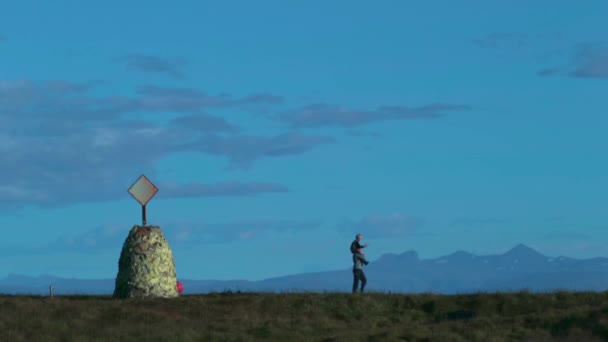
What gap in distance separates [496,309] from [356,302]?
207 inches

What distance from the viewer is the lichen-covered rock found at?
4906 cm

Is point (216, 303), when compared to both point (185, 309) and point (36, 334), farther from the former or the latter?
point (36, 334)

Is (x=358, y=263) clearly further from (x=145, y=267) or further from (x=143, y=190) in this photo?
(x=143, y=190)

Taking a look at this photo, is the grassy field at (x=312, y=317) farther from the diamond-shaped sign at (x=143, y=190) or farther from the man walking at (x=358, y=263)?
the diamond-shaped sign at (x=143, y=190)

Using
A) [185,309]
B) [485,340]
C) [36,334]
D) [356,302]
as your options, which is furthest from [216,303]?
[485,340]

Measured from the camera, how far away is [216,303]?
47594 mm

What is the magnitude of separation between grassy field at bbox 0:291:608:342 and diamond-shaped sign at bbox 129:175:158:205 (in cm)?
437

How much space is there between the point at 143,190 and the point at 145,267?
4.04 m

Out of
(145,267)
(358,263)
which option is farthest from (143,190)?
(358,263)

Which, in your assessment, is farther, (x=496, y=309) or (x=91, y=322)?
(x=496, y=309)

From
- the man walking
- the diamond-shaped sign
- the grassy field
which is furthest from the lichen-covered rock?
the man walking

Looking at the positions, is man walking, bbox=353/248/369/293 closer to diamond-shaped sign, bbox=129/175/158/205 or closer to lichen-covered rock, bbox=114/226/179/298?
lichen-covered rock, bbox=114/226/179/298

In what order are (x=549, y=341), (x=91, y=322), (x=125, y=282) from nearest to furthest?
(x=549, y=341) → (x=91, y=322) → (x=125, y=282)

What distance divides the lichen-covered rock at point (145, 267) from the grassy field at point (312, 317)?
1.02 m
